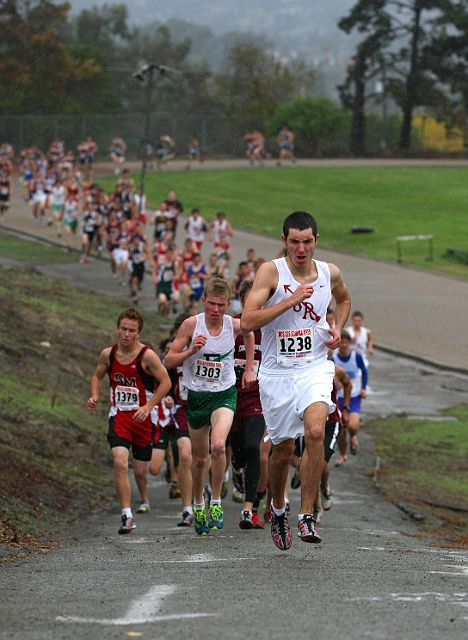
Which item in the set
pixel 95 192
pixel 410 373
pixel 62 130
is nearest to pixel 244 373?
pixel 410 373

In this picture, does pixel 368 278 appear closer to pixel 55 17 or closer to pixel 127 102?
pixel 55 17

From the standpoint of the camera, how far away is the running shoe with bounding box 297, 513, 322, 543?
8.37 metres

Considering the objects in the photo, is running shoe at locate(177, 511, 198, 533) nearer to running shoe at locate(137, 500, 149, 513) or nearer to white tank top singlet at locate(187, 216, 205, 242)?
running shoe at locate(137, 500, 149, 513)

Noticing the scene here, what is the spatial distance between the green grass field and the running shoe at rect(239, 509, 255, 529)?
97.0ft

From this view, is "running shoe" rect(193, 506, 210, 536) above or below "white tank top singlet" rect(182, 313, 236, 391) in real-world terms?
below

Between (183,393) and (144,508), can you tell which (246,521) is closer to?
(183,393)

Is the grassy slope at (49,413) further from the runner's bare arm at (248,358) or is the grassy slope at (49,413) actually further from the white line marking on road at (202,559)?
the runner's bare arm at (248,358)

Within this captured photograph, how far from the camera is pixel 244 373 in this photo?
1080 cm

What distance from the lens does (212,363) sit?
1066cm

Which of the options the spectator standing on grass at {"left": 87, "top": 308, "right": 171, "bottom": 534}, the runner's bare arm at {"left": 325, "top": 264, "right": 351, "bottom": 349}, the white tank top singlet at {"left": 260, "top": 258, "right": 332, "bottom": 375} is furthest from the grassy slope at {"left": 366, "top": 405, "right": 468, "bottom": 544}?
the white tank top singlet at {"left": 260, "top": 258, "right": 332, "bottom": 375}

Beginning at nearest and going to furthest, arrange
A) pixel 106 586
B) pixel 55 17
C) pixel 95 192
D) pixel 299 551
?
pixel 106 586, pixel 299 551, pixel 95 192, pixel 55 17

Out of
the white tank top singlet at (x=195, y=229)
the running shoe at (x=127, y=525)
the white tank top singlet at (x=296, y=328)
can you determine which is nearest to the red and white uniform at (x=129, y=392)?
the running shoe at (x=127, y=525)

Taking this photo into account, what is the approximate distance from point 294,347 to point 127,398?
2.87m

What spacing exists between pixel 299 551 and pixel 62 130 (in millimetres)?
64496
